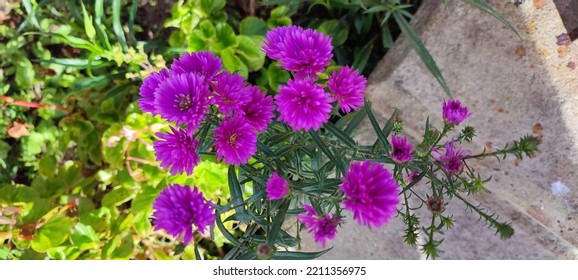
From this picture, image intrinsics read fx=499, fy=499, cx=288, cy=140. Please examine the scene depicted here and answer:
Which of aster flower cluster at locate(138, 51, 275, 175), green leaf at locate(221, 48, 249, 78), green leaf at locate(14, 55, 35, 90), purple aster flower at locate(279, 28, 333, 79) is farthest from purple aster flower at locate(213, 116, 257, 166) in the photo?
green leaf at locate(14, 55, 35, 90)

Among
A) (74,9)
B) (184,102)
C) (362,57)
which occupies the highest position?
(74,9)

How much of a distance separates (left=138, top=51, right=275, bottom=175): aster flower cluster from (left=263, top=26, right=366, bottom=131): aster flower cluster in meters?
0.06

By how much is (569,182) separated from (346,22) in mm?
834

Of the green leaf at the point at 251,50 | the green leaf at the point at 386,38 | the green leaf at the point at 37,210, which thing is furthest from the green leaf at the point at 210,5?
the green leaf at the point at 37,210

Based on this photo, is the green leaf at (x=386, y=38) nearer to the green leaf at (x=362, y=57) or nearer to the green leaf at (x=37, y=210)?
the green leaf at (x=362, y=57)

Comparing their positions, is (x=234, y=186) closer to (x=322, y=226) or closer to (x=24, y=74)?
(x=322, y=226)

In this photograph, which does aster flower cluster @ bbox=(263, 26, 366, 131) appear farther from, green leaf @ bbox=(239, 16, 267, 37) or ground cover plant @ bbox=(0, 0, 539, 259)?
green leaf @ bbox=(239, 16, 267, 37)

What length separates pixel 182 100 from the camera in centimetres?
79

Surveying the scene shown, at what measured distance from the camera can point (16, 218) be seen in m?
1.47

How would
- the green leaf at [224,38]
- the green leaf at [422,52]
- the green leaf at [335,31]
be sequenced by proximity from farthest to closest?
the green leaf at [335,31] → the green leaf at [224,38] → the green leaf at [422,52]

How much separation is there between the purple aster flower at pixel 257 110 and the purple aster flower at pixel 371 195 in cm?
18

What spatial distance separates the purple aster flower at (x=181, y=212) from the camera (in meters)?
0.77

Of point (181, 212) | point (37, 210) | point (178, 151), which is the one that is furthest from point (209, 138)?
point (37, 210)

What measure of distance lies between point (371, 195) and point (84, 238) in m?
1.03
